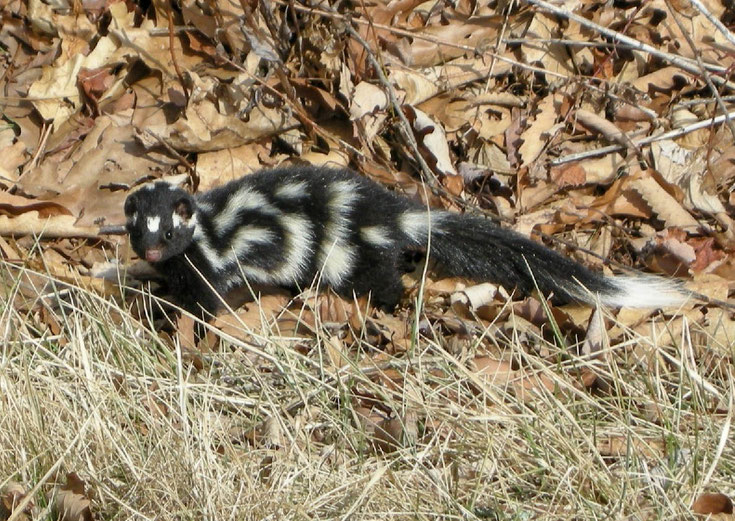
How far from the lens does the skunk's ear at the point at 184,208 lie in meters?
6.27

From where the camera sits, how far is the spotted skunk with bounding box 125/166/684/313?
6.29 m

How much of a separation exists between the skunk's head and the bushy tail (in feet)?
4.87

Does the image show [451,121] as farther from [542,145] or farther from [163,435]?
[163,435]

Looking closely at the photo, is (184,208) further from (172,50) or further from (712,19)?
(712,19)

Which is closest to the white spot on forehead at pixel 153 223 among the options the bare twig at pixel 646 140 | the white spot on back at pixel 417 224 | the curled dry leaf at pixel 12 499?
the white spot on back at pixel 417 224

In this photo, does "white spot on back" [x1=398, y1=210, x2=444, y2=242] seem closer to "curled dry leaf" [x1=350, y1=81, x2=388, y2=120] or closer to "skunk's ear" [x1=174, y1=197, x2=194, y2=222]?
"curled dry leaf" [x1=350, y1=81, x2=388, y2=120]

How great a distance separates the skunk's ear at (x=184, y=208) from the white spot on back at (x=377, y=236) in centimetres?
103

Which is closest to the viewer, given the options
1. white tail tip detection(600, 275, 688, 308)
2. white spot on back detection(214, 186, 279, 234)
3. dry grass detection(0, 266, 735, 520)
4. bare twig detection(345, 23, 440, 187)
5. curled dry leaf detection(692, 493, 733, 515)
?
curled dry leaf detection(692, 493, 733, 515)

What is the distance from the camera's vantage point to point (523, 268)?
630 cm

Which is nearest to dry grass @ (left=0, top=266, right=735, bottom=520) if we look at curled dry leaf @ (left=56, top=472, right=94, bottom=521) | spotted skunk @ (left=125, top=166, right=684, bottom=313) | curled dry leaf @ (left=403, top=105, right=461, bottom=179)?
curled dry leaf @ (left=56, top=472, right=94, bottom=521)

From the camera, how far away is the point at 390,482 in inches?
182

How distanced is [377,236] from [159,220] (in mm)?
1285

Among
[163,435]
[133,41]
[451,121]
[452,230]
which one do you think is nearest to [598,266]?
[452,230]

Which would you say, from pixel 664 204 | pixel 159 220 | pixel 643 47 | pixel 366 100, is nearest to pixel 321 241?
pixel 159 220
